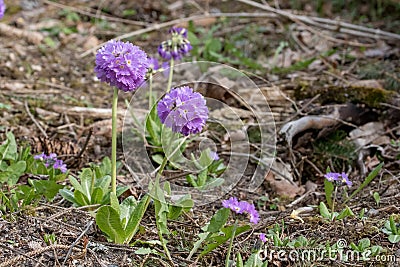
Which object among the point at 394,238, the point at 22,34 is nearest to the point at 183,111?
the point at 394,238

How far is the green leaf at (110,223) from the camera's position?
188 centimetres

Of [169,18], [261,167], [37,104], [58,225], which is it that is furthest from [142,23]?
[58,225]

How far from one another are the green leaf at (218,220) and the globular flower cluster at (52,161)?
0.83 meters

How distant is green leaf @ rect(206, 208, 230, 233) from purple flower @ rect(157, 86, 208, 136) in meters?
0.31

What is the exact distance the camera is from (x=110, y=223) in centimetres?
193

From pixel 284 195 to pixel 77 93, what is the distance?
1623 millimetres

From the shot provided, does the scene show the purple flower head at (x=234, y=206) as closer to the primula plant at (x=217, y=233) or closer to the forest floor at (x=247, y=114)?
the forest floor at (x=247, y=114)

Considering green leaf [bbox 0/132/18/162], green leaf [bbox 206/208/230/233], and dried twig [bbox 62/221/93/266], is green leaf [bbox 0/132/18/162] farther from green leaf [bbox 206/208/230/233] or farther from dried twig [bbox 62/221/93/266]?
green leaf [bbox 206/208/230/233]

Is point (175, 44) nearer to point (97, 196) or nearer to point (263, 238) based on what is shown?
→ point (97, 196)

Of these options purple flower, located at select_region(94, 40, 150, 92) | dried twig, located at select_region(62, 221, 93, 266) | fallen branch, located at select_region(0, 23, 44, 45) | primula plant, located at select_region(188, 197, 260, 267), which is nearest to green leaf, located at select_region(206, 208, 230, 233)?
primula plant, located at select_region(188, 197, 260, 267)

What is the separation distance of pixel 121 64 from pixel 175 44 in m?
1.07

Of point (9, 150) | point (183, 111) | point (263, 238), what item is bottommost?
point (263, 238)

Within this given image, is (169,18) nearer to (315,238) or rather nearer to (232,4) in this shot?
(232,4)

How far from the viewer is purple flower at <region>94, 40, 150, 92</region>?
1.91m
